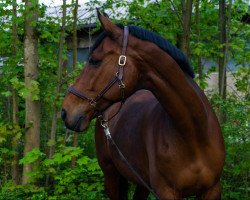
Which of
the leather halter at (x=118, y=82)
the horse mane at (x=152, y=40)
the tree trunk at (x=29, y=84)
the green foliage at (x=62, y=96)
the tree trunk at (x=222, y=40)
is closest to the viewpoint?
the leather halter at (x=118, y=82)

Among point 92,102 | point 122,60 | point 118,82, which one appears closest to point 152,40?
point 122,60

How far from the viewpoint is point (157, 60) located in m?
4.24

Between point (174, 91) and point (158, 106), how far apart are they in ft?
1.84

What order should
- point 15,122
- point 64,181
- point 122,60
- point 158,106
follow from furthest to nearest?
1. point 15,122
2. point 64,181
3. point 158,106
4. point 122,60

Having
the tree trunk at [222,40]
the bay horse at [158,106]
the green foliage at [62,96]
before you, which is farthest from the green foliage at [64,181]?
the bay horse at [158,106]

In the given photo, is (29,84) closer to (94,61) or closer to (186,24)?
(186,24)

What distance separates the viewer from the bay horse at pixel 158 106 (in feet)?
13.8

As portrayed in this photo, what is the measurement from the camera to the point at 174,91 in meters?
4.29

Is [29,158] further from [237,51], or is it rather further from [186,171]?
[237,51]

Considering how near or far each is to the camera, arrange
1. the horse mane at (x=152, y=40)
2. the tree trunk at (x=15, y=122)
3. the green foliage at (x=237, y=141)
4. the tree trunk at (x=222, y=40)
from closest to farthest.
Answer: the horse mane at (x=152, y=40), the green foliage at (x=237, y=141), the tree trunk at (x=15, y=122), the tree trunk at (x=222, y=40)

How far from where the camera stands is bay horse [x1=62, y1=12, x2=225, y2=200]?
13.8ft

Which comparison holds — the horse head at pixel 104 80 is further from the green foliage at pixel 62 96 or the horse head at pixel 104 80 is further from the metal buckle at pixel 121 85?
the green foliage at pixel 62 96

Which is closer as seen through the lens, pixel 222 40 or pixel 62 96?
pixel 62 96

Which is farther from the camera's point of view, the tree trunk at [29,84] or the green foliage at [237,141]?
the tree trunk at [29,84]
